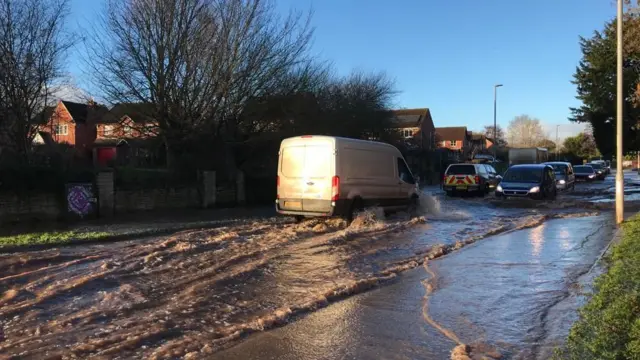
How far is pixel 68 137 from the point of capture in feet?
158

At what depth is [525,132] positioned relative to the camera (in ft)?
378

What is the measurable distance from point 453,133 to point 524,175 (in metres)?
73.3

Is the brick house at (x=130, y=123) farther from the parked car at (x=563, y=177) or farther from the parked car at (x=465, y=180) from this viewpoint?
the parked car at (x=563, y=177)

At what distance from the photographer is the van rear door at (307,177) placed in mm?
13242

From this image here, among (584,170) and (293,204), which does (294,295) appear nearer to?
(293,204)

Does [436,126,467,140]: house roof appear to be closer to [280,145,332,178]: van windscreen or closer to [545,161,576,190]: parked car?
[545,161,576,190]: parked car

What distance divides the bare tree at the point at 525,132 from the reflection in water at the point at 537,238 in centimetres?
10615

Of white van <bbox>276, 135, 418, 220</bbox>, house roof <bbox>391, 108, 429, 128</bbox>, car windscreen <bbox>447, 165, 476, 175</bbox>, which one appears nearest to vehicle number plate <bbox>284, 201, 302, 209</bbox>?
white van <bbox>276, 135, 418, 220</bbox>

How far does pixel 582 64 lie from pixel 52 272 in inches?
1466

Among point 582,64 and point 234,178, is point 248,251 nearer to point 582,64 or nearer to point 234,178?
point 234,178

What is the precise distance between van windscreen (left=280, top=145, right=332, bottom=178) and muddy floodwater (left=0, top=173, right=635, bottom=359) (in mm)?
1894

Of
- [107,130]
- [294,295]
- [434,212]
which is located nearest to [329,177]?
[434,212]

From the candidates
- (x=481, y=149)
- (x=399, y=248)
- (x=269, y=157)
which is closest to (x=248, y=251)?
(x=399, y=248)

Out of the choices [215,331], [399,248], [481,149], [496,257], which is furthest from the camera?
[481,149]
